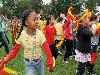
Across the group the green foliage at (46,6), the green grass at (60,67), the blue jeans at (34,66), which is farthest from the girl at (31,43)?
the green foliage at (46,6)

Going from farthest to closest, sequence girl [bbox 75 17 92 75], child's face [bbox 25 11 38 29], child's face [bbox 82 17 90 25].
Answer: girl [bbox 75 17 92 75], child's face [bbox 82 17 90 25], child's face [bbox 25 11 38 29]

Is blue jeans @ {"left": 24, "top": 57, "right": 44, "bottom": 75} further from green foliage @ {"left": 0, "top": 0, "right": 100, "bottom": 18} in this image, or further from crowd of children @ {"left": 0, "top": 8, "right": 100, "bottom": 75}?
green foliage @ {"left": 0, "top": 0, "right": 100, "bottom": 18}

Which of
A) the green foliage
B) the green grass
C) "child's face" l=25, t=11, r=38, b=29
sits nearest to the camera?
"child's face" l=25, t=11, r=38, b=29

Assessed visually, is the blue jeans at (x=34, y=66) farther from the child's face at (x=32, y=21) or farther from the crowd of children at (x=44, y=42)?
the child's face at (x=32, y=21)

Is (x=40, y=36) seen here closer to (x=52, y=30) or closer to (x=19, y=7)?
(x=52, y=30)

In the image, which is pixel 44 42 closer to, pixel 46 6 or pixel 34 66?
pixel 34 66

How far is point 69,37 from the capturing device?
490 inches

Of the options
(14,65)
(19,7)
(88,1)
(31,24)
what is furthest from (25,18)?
(19,7)

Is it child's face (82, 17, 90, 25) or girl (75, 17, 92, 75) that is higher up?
child's face (82, 17, 90, 25)

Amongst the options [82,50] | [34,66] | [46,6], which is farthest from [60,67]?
[46,6]

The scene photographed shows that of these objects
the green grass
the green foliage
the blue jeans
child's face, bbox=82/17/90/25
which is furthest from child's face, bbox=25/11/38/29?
the green foliage

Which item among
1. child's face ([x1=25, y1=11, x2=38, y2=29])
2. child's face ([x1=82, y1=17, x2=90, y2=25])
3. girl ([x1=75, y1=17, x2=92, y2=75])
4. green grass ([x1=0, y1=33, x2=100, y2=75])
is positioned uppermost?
child's face ([x1=25, y1=11, x2=38, y2=29])

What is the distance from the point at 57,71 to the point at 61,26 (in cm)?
338

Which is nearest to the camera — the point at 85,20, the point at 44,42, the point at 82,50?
the point at 44,42
